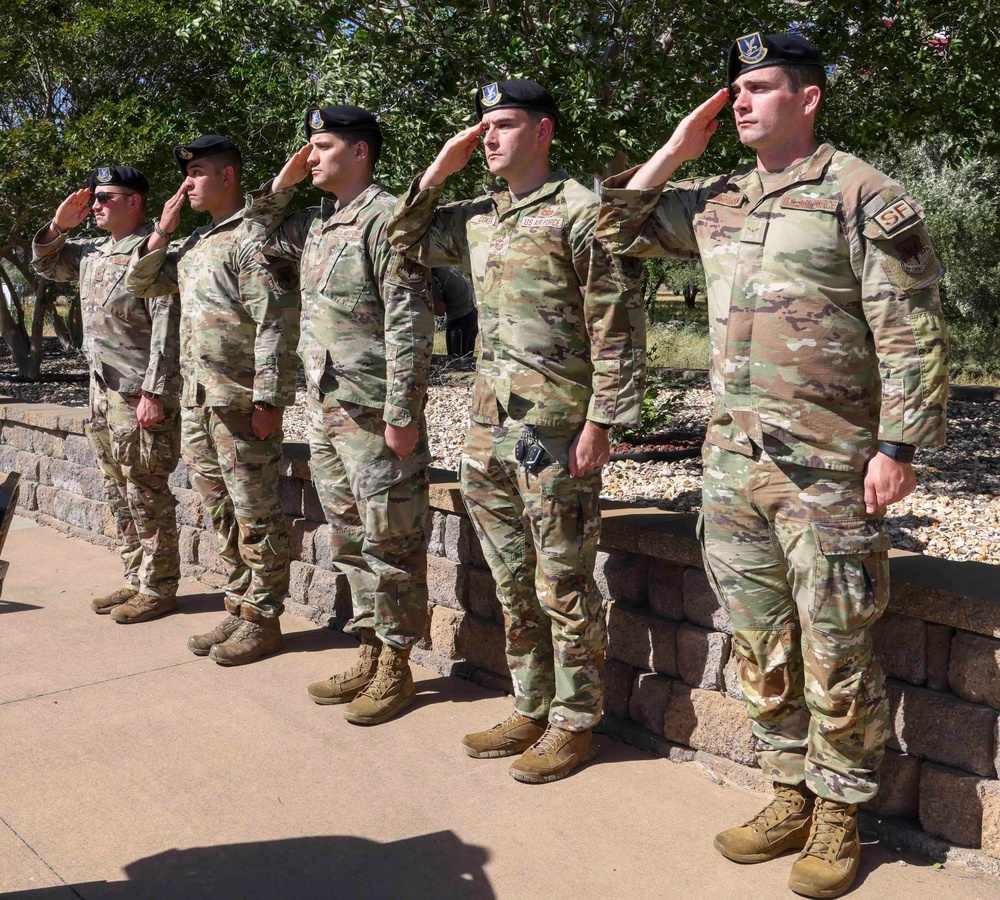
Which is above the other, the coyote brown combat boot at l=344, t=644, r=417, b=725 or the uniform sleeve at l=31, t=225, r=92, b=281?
the uniform sleeve at l=31, t=225, r=92, b=281

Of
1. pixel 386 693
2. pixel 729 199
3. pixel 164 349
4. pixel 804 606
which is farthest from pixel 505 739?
pixel 164 349

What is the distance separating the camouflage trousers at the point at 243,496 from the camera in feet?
15.3

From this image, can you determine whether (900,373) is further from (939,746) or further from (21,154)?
(21,154)

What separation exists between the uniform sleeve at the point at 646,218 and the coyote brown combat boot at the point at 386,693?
6.21ft

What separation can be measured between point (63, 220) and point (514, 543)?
11.3 feet

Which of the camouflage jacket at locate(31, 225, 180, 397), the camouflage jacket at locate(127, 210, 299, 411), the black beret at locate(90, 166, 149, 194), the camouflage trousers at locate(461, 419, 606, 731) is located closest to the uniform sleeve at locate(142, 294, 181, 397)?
the camouflage jacket at locate(31, 225, 180, 397)

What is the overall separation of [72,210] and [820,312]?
14.1ft

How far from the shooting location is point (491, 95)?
11.4ft

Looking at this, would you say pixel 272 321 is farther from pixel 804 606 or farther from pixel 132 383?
pixel 804 606

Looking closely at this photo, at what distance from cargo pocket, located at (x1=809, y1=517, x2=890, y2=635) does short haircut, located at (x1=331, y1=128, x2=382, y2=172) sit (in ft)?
7.78

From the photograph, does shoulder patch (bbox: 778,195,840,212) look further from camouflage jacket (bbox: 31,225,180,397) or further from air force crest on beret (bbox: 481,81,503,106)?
camouflage jacket (bbox: 31,225,180,397)

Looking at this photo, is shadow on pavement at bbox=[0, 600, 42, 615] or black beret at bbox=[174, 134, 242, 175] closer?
black beret at bbox=[174, 134, 242, 175]

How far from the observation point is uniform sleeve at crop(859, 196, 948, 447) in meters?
2.59

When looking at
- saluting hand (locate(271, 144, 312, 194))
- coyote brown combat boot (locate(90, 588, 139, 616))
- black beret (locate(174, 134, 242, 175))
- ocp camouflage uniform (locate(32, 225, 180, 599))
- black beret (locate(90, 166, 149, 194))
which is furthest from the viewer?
coyote brown combat boot (locate(90, 588, 139, 616))
